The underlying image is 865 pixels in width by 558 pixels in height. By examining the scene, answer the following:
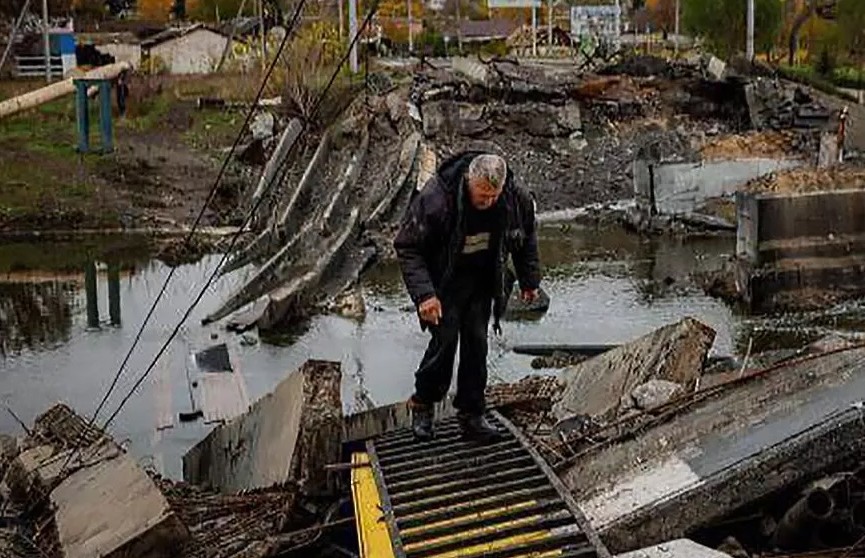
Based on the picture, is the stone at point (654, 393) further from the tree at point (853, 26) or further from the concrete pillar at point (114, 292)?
→ the tree at point (853, 26)

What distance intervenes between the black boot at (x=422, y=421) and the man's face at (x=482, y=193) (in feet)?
4.27

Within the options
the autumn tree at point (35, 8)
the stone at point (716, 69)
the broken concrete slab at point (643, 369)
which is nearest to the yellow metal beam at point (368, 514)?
the broken concrete slab at point (643, 369)

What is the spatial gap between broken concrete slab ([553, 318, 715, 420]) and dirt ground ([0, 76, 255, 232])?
15.8m

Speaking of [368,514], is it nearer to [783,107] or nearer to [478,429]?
[478,429]

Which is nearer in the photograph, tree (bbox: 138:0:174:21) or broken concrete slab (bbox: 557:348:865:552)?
broken concrete slab (bbox: 557:348:865:552)

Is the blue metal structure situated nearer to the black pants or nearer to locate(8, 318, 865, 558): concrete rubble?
locate(8, 318, 865, 558): concrete rubble

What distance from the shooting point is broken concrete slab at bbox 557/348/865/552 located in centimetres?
523

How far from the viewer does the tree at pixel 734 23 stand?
48.3 metres

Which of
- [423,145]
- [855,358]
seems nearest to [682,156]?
[423,145]

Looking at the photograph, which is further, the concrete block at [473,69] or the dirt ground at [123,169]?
the concrete block at [473,69]

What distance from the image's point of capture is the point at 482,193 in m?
5.66

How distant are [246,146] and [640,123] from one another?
29.8ft

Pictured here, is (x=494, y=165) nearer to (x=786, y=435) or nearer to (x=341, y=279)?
(x=786, y=435)

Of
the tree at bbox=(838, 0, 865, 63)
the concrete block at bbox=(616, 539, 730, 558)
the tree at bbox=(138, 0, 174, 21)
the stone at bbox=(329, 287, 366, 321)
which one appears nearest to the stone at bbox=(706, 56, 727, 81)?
the tree at bbox=(838, 0, 865, 63)
